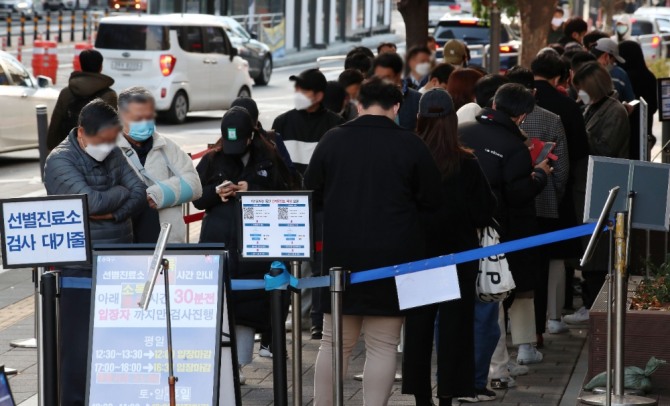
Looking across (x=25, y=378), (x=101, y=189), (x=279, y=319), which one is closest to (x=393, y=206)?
(x=279, y=319)

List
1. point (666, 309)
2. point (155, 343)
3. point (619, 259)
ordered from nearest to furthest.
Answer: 1. point (155, 343)
2. point (619, 259)
3. point (666, 309)

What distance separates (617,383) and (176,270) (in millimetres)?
2506

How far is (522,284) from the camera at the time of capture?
850 centimetres

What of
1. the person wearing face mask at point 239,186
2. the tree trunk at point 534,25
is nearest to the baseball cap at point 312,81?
the person wearing face mask at point 239,186

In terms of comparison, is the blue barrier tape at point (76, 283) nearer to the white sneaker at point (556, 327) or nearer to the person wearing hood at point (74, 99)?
the white sneaker at point (556, 327)

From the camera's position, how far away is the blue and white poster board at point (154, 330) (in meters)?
6.30

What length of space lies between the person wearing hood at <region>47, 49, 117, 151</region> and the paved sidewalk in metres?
1.61

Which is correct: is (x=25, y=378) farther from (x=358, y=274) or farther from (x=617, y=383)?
(x=617, y=383)

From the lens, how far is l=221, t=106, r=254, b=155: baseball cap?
7996 millimetres

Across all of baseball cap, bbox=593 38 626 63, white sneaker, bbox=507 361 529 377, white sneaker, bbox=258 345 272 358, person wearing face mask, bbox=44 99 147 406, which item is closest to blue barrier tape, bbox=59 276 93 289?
person wearing face mask, bbox=44 99 147 406

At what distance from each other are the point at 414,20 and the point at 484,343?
896 cm

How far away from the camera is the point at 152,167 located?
25.6ft

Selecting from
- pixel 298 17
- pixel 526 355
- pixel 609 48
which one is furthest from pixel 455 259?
pixel 298 17

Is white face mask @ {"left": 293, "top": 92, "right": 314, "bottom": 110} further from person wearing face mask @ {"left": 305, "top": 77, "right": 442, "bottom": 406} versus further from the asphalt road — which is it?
the asphalt road
